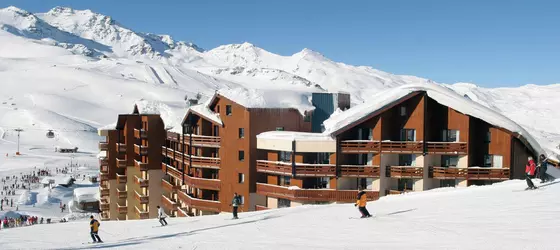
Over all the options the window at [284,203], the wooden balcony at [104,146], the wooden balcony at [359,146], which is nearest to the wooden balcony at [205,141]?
the window at [284,203]

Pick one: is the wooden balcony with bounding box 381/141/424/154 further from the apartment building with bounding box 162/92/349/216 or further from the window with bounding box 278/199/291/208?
the apartment building with bounding box 162/92/349/216

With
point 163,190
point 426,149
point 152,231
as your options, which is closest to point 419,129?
point 426,149

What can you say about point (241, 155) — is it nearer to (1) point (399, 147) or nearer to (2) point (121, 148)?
(1) point (399, 147)

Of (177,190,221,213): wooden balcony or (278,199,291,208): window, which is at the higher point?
(278,199,291,208): window

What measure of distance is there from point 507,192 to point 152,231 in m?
17.6

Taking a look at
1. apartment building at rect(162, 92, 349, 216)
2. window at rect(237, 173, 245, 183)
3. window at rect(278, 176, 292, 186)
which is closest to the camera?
window at rect(278, 176, 292, 186)

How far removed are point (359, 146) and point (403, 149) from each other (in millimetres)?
3012

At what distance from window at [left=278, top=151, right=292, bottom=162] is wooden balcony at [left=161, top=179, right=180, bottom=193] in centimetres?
1381

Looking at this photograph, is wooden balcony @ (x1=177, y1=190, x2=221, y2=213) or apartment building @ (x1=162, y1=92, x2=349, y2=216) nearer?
apartment building @ (x1=162, y1=92, x2=349, y2=216)

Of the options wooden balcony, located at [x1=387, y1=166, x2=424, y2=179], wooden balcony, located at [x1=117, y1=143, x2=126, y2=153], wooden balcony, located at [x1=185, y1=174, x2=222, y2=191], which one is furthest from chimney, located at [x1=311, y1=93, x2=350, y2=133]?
wooden balcony, located at [x1=117, y1=143, x2=126, y2=153]

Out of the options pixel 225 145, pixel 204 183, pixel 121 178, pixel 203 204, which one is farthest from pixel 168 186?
pixel 225 145

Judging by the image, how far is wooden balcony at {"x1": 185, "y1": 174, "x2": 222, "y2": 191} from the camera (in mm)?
43969

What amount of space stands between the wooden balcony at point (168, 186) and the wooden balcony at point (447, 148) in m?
24.4

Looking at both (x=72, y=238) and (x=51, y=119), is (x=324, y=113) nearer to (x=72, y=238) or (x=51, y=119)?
(x=72, y=238)
